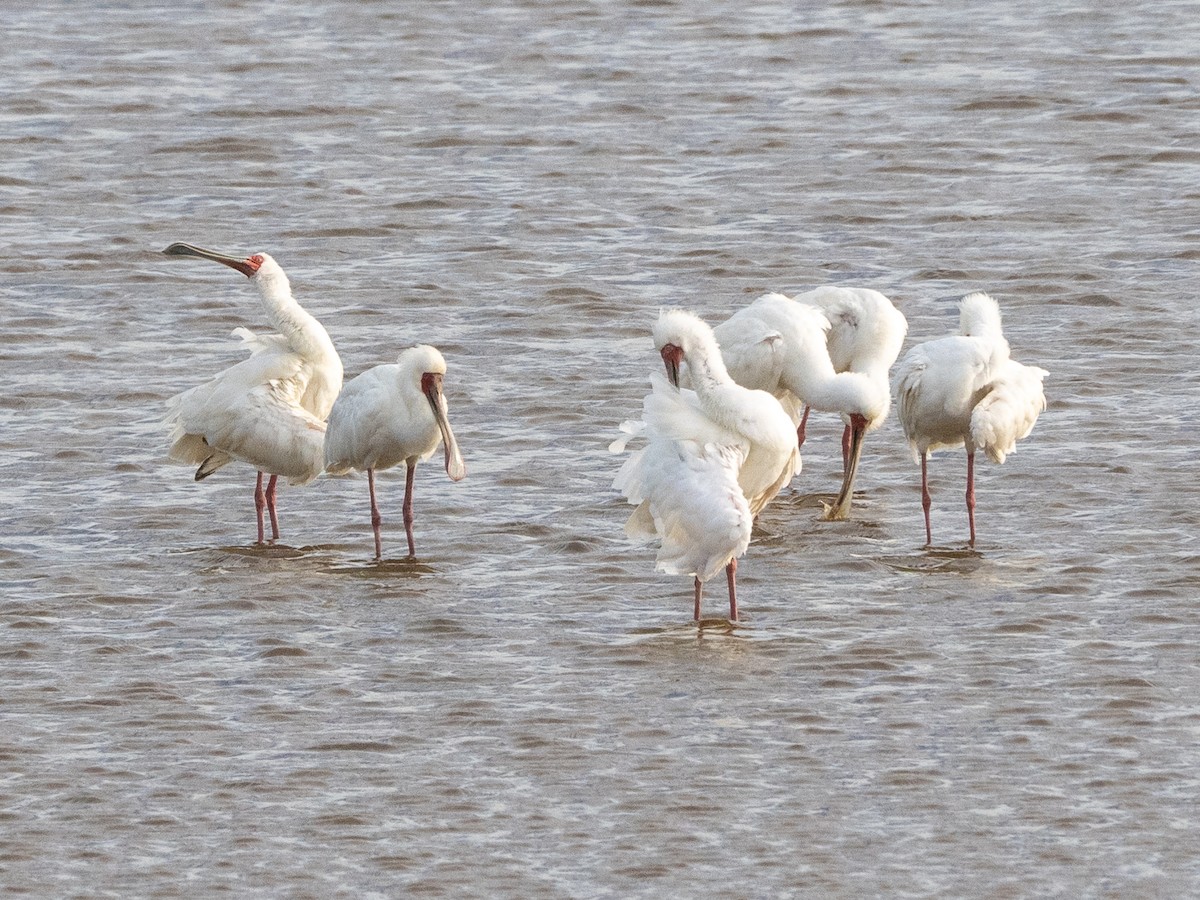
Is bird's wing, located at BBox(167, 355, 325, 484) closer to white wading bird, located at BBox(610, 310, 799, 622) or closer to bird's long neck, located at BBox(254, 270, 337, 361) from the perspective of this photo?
bird's long neck, located at BBox(254, 270, 337, 361)

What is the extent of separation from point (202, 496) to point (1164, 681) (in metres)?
5.11

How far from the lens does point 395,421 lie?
11531 millimetres

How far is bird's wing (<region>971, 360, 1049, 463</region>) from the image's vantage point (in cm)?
1147

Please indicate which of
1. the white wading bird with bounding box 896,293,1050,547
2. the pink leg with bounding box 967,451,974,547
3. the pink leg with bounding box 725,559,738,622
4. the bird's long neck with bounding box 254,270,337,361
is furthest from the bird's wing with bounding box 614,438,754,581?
the bird's long neck with bounding box 254,270,337,361

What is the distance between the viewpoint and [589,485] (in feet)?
41.1

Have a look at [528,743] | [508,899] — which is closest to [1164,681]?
[528,743]

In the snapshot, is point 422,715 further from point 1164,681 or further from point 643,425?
point 1164,681

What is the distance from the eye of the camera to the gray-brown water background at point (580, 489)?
8.37 metres

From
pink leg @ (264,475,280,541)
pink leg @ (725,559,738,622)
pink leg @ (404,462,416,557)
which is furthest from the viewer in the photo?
pink leg @ (264,475,280,541)

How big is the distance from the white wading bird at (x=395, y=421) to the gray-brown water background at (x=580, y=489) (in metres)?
0.41

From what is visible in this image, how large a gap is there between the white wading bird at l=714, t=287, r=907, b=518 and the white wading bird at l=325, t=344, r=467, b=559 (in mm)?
1535

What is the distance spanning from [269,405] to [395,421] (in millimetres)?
757

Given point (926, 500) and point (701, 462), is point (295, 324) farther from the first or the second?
point (926, 500)

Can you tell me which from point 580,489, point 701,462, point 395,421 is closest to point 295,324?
point 395,421
